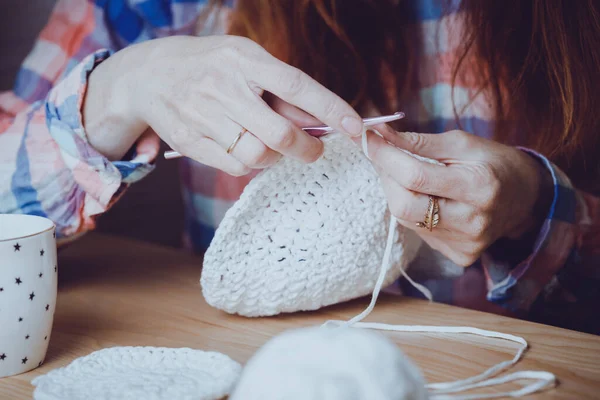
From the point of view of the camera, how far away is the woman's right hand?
0.51 m

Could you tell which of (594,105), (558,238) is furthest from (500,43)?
(558,238)

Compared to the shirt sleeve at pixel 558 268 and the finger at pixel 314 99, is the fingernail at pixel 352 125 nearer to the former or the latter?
the finger at pixel 314 99

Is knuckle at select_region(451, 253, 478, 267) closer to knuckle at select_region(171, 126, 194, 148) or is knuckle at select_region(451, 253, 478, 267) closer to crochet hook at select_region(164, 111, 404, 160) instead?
Answer: crochet hook at select_region(164, 111, 404, 160)

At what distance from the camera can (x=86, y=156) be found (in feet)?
2.20

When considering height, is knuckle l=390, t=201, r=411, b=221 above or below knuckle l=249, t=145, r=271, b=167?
below

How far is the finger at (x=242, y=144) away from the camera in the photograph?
0.53 m

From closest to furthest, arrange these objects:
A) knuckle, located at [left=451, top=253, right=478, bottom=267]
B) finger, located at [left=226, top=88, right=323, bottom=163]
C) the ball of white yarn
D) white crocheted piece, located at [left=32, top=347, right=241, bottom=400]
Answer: the ball of white yarn → white crocheted piece, located at [left=32, top=347, right=241, bottom=400] → finger, located at [left=226, top=88, right=323, bottom=163] → knuckle, located at [left=451, top=253, right=478, bottom=267]

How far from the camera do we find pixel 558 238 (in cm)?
73

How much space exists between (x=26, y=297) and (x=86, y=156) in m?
0.26

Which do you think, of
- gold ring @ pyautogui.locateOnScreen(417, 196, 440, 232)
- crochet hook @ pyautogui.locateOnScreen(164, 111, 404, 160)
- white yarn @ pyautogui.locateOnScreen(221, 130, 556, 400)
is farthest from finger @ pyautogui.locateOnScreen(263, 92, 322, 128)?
white yarn @ pyautogui.locateOnScreen(221, 130, 556, 400)

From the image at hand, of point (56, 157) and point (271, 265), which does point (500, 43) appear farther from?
point (56, 157)

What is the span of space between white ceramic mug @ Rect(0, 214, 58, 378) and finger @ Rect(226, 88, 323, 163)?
0.17m

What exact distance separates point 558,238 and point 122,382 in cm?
52

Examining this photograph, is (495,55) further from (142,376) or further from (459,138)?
(142,376)
